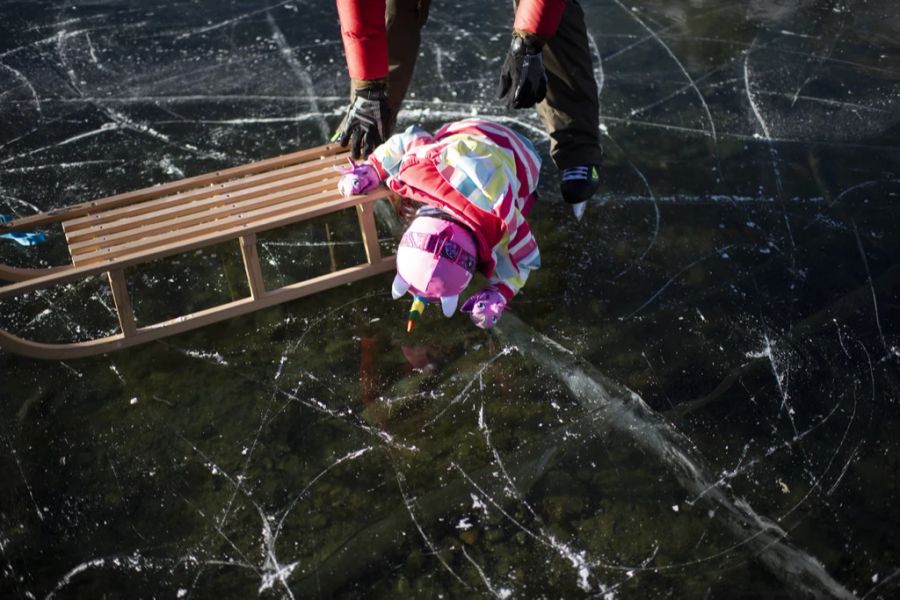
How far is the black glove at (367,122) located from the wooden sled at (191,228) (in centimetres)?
9

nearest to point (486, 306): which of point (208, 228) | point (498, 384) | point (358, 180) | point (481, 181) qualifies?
point (498, 384)

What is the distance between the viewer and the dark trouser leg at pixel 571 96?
4043 millimetres

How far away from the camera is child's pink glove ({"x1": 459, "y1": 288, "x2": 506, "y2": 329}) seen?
3.57 metres

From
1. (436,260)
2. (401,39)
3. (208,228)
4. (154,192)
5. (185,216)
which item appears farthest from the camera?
(401,39)

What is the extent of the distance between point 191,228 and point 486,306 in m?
1.19

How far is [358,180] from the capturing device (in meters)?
3.70

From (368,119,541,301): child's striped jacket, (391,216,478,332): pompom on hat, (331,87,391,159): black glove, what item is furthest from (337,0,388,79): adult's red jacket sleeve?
(391,216,478,332): pompom on hat

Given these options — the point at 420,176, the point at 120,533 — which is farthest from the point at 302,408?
the point at 420,176

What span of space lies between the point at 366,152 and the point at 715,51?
9.02ft

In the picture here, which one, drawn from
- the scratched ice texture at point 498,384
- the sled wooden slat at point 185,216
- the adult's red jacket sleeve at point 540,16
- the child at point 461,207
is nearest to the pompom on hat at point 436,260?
the child at point 461,207

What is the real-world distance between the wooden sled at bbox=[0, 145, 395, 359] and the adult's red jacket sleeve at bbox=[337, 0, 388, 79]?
1.32 ft

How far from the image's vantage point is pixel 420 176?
3533 millimetres

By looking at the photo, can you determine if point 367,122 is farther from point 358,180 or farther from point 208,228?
point 208,228

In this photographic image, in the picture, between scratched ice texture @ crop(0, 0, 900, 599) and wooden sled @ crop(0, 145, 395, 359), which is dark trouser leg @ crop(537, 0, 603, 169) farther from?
wooden sled @ crop(0, 145, 395, 359)
